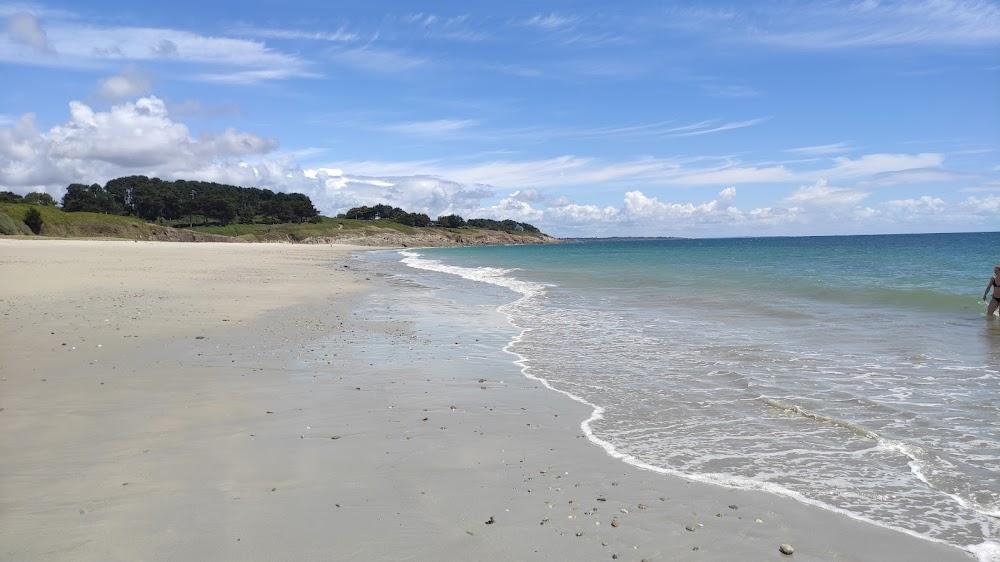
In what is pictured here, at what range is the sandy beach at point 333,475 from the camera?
4.00 meters

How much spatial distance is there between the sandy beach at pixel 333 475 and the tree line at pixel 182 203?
116700 millimetres

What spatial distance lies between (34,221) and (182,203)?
179 ft

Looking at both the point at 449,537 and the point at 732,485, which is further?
the point at 732,485

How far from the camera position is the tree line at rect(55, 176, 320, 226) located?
11088cm

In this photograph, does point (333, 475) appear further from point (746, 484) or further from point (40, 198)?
point (40, 198)

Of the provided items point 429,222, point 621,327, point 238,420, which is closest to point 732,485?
point 238,420

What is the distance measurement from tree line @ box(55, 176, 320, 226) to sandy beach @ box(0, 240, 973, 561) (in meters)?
117

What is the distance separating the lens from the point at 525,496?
4.78m

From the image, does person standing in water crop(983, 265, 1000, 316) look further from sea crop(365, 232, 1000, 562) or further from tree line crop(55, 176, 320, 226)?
tree line crop(55, 176, 320, 226)

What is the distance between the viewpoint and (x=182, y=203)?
11981 centimetres

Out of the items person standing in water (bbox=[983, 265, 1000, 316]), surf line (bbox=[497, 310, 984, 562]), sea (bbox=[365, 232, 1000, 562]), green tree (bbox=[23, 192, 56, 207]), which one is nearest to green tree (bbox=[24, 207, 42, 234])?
green tree (bbox=[23, 192, 56, 207])

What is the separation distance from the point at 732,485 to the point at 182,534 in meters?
4.02

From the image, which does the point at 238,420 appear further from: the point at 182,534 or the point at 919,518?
the point at 919,518

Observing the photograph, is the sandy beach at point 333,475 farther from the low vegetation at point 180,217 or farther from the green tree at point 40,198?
the green tree at point 40,198
